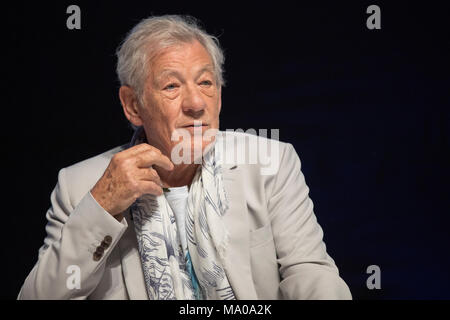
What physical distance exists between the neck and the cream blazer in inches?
6.4

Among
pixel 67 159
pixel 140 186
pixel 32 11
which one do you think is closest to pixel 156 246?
pixel 140 186

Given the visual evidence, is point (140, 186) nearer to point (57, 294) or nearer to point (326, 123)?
point (57, 294)

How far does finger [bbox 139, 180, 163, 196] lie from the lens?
1.87 meters

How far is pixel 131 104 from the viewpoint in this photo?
7.19 ft

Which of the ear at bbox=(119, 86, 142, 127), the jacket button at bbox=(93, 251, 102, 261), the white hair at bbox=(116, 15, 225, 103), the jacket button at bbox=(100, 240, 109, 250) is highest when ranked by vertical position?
the white hair at bbox=(116, 15, 225, 103)

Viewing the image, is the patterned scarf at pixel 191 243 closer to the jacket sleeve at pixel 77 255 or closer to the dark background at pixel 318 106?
the jacket sleeve at pixel 77 255

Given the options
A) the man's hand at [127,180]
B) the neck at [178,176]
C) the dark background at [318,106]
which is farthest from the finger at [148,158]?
the dark background at [318,106]

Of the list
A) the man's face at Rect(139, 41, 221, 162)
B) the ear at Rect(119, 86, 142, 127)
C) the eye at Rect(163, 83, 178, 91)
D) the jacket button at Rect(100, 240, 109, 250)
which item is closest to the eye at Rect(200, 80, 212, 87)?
the man's face at Rect(139, 41, 221, 162)

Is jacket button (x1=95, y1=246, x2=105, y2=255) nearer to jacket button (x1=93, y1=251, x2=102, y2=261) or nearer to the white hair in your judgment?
jacket button (x1=93, y1=251, x2=102, y2=261)

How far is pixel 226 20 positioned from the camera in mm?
2703

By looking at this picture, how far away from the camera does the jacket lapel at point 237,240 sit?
6.36 ft

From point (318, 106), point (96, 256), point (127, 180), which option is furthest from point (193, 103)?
point (318, 106)

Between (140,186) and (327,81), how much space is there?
1260 millimetres

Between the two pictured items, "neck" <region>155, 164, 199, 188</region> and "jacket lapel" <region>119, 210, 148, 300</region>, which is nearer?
"jacket lapel" <region>119, 210, 148, 300</region>
